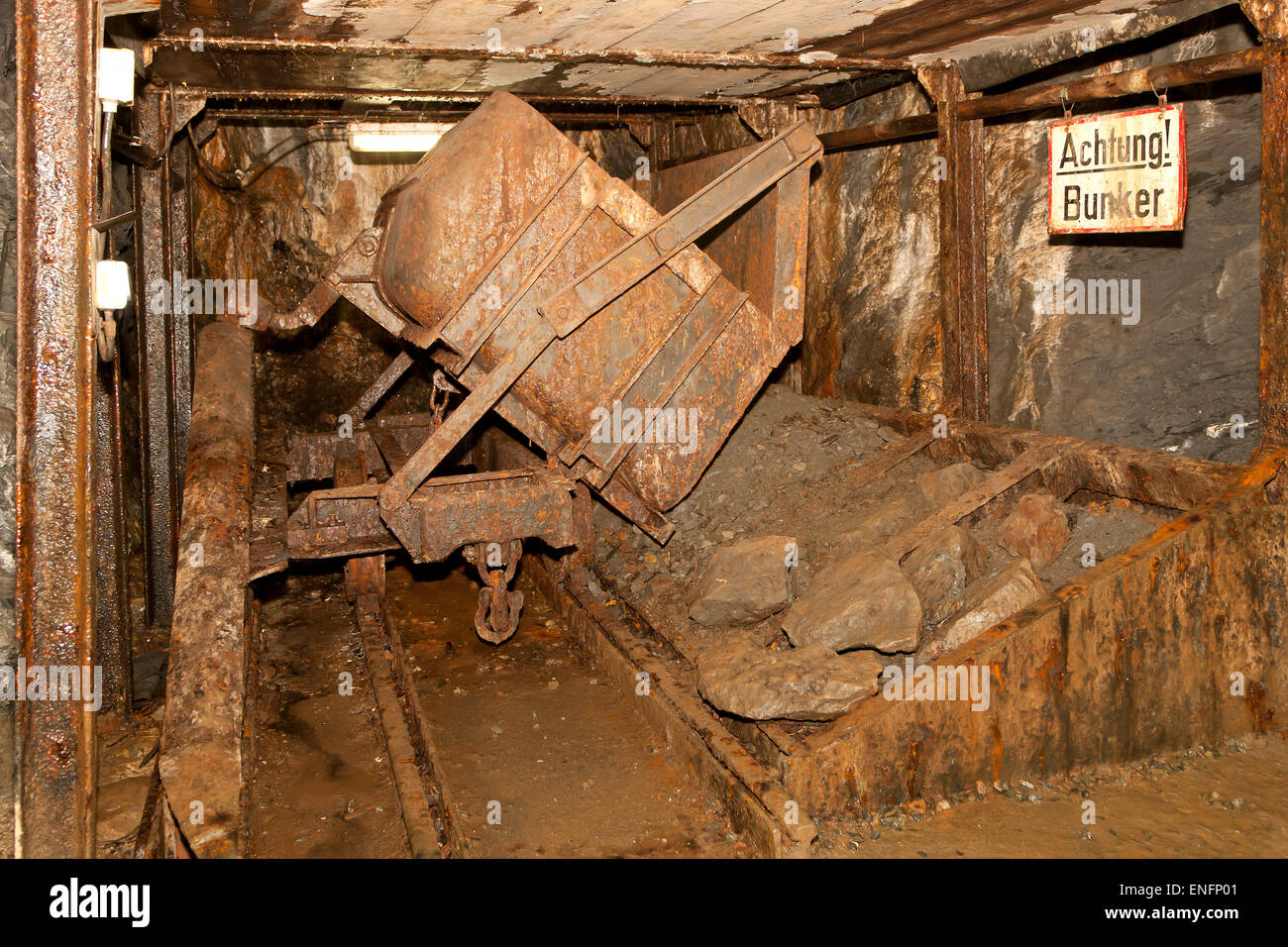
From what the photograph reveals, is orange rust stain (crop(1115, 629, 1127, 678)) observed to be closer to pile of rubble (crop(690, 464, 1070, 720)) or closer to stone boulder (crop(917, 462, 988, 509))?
pile of rubble (crop(690, 464, 1070, 720))

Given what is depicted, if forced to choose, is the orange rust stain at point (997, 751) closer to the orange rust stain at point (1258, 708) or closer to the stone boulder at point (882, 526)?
the stone boulder at point (882, 526)

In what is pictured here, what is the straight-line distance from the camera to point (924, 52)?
195 inches

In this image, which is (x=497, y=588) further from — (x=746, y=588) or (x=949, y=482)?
(x=949, y=482)

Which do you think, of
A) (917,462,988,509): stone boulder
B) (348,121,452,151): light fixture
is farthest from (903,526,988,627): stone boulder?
(348,121,452,151): light fixture

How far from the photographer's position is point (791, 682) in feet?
10.6

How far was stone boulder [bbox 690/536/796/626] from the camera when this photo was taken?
158 inches

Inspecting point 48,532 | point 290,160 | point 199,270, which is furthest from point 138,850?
point 290,160

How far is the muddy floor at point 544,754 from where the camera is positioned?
10.8 feet

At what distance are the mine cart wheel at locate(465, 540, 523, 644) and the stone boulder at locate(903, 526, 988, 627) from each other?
1735 mm

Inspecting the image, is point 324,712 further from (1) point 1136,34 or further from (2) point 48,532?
(1) point 1136,34

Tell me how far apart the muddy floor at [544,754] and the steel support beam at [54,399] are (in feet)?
4.28

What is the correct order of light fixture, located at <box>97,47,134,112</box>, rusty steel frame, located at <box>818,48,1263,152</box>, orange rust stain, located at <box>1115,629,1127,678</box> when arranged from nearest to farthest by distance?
light fixture, located at <box>97,47,134,112</box> < orange rust stain, located at <box>1115,629,1127,678</box> < rusty steel frame, located at <box>818,48,1263,152</box>

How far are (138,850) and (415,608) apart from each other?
2765 millimetres

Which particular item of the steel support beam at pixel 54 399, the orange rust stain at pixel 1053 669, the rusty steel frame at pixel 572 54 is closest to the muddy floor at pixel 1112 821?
the orange rust stain at pixel 1053 669
